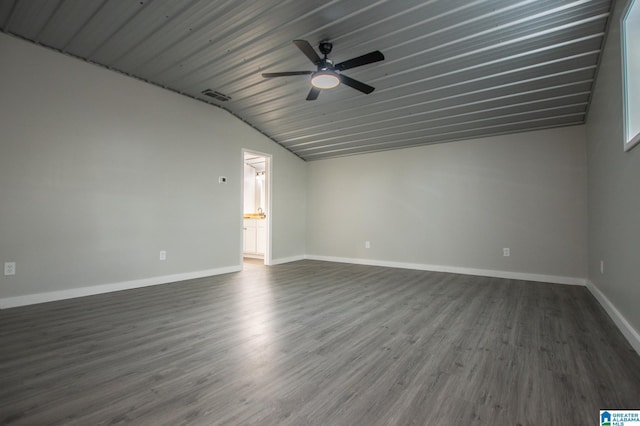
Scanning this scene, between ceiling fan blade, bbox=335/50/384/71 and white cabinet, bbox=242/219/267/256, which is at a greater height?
ceiling fan blade, bbox=335/50/384/71

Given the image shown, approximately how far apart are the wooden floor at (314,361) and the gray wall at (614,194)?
0.37 meters

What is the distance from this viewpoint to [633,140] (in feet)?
7.05

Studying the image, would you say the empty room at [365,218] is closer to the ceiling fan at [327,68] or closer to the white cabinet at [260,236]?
the ceiling fan at [327,68]

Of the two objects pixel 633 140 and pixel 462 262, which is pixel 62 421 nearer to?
pixel 633 140

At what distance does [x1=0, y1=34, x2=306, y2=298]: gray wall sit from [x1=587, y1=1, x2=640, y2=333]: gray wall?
494 centimetres

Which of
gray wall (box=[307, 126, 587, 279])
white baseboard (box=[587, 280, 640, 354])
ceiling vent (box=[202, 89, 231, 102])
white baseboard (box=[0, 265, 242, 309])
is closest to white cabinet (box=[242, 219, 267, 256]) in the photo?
gray wall (box=[307, 126, 587, 279])

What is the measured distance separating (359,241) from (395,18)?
4.41 meters

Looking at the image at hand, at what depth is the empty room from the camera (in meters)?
1.74

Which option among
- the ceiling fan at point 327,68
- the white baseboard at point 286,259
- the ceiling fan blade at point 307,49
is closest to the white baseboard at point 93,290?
the white baseboard at point 286,259

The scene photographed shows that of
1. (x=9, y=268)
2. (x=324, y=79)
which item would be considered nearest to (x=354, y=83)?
(x=324, y=79)

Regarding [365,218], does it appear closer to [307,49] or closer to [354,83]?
[354,83]

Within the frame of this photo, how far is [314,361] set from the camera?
2.02m

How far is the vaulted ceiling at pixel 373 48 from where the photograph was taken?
8.85 feet

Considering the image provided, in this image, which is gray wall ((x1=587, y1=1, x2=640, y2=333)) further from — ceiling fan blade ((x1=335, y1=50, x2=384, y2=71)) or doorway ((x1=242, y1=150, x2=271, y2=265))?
→ doorway ((x1=242, y1=150, x2=271, y2=265))
